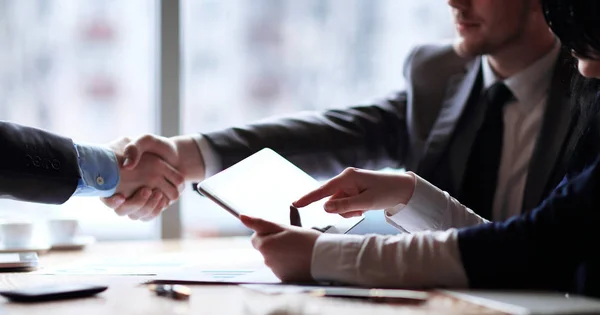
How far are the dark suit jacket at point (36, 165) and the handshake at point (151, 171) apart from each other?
36 cm

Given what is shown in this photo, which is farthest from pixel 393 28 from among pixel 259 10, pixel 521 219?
pixel 521 219

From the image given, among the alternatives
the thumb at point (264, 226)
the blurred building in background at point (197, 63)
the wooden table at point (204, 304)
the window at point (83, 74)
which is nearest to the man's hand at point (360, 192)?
the thumb at point (264, 226)

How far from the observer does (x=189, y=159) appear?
1938 millimetres

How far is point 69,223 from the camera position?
6.35 ft

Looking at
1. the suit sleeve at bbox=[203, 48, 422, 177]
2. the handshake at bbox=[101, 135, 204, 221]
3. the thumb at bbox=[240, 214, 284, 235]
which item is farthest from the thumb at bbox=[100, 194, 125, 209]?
the thumb at bbox=[240, 214, 284, 235]

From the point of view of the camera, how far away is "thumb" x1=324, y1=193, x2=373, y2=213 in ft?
4.06

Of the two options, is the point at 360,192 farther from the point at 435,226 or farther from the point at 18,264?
the point at 18,264

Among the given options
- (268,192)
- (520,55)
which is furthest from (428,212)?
(520,55)

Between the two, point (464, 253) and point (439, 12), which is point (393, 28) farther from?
point (464, 253)

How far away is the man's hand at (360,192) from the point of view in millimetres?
1241

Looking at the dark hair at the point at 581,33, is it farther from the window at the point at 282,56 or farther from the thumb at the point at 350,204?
the window at the point at 282,56

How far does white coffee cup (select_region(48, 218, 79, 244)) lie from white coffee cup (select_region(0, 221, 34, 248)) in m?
0.14

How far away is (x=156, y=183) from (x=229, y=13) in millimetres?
892

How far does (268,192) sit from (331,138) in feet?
2.87
